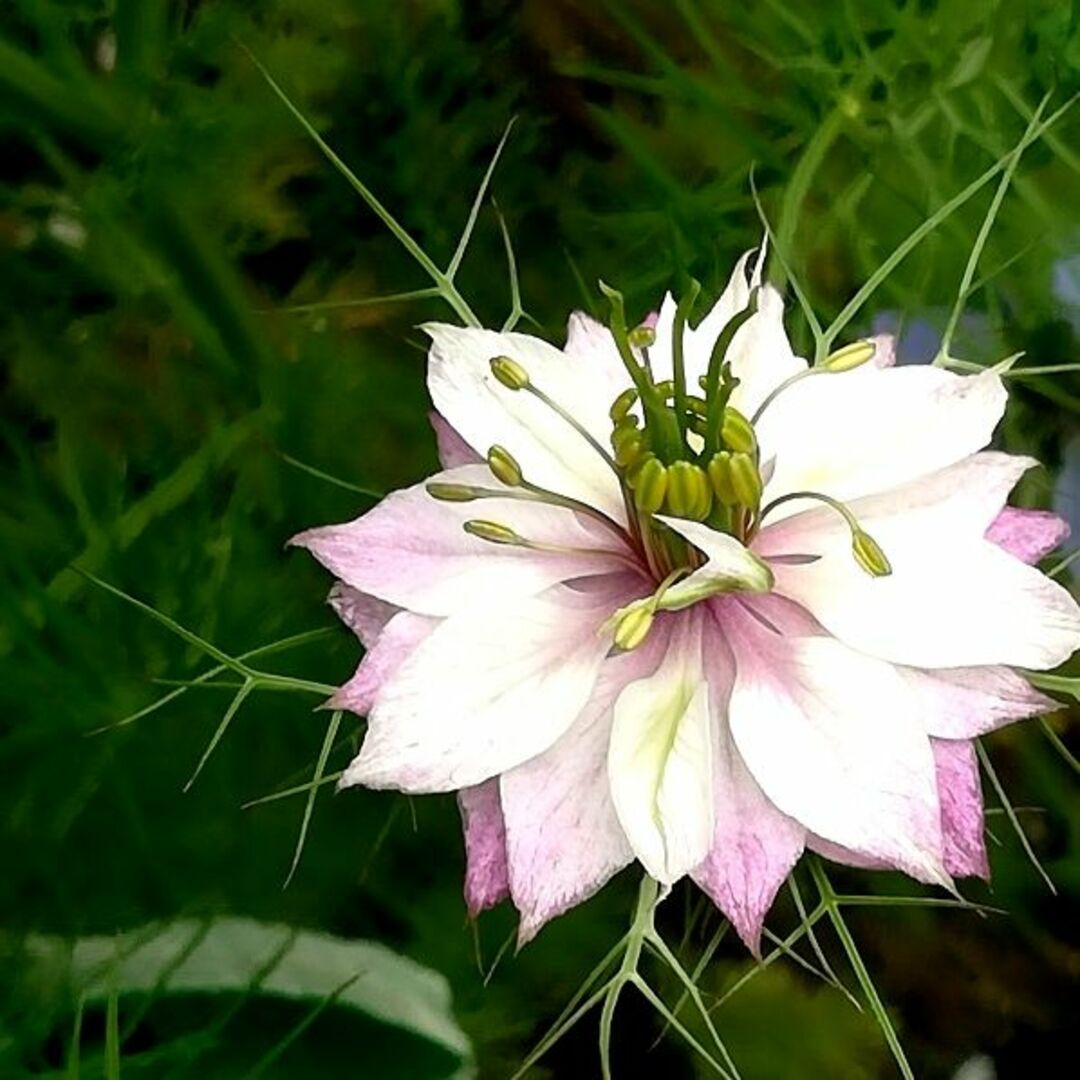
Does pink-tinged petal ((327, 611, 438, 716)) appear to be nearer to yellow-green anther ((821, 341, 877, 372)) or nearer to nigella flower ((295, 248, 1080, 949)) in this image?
nigella flower ((295, 248, 1080, 949))

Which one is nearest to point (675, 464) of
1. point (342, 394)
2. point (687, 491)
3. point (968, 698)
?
point (687, 491)

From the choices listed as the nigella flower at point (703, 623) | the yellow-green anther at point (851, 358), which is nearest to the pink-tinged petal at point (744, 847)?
the nigella flower at point (703, 623)

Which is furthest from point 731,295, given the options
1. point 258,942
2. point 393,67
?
point 393,67

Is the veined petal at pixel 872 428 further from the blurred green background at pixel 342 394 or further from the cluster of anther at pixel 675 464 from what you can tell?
the blurred green background at pixel 342 394

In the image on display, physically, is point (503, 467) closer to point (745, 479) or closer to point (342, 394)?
point (745, 479)

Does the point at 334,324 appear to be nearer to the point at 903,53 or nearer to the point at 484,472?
the point at 903,53

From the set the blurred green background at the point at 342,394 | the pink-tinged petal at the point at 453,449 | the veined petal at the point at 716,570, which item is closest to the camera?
the veined petal at the point at 716,570

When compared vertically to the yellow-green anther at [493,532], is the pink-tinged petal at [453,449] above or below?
below
